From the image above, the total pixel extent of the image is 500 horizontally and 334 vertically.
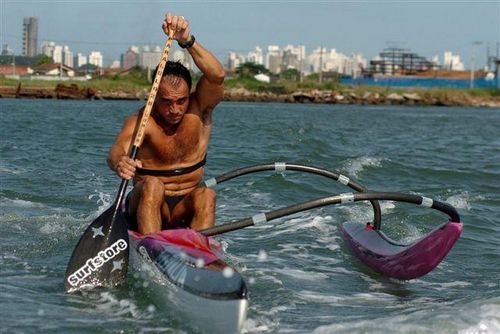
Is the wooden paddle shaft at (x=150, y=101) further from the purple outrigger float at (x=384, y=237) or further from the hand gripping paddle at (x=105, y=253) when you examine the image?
the purple outrigger float at (x=384, y=237)

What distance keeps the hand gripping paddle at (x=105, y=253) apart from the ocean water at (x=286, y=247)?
141 millimetres

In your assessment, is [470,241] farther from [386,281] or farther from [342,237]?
[386,281]

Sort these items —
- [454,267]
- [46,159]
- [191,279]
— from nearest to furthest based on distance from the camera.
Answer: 1. [191,279]
2. [454,267]
3. [46,159]

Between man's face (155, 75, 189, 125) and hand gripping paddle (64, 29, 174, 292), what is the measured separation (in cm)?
8

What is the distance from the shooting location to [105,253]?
6301 millimetres

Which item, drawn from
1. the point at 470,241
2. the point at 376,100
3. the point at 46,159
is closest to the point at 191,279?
the point at 470,241

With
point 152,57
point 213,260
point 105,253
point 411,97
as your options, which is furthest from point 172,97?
point 152,57

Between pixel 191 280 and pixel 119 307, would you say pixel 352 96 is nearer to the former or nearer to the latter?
pixel 119 307

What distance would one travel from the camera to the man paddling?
6.45m

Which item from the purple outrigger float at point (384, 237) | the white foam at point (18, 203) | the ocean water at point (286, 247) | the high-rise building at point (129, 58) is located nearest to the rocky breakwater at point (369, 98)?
the ocean water at point (286, 247)

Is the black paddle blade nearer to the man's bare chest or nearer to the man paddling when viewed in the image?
the man paddling

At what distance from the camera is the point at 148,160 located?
674 centimetres

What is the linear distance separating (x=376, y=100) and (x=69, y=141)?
66393mm

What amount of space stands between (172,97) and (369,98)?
78399mm
